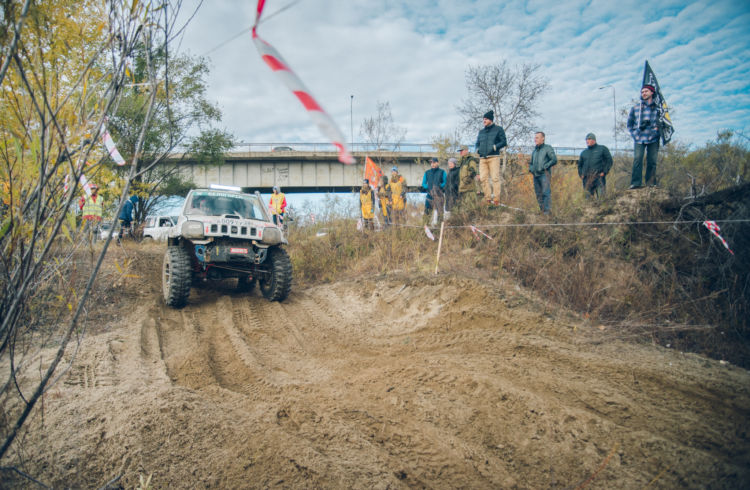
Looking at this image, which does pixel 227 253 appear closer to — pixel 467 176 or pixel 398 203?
pixel 398 203

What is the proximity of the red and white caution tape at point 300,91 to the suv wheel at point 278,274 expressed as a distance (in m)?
5.56

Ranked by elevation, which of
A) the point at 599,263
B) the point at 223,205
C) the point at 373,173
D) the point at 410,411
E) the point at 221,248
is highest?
the point at 373,173

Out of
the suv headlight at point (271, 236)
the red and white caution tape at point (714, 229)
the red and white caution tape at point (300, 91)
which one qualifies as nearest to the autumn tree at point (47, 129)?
the red and white caution tape at point (300, 91)

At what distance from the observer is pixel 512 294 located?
18.6 feet

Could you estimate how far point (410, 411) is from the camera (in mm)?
3238

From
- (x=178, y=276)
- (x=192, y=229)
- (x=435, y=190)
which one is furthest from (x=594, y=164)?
(x=178, y=276)

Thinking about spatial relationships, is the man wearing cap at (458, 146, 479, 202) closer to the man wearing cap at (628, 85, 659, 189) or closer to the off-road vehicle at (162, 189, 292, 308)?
the man wearing cap at (628, 85, 659, 189)

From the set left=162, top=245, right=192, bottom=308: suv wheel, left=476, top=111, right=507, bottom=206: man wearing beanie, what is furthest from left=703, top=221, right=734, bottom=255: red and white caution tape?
left=162, top=245, right=192, bottom=308: suv wheel

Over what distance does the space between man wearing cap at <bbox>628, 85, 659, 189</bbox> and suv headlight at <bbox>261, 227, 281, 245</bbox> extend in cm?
598

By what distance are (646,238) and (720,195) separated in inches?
37.5

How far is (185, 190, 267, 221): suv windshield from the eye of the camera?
24.9 ft

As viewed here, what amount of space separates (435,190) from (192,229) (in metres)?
4.98

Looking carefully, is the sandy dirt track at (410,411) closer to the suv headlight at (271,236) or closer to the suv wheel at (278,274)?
the suv wheel at (278,274)

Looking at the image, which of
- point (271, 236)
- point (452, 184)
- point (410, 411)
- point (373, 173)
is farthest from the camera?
point (373, 173)
